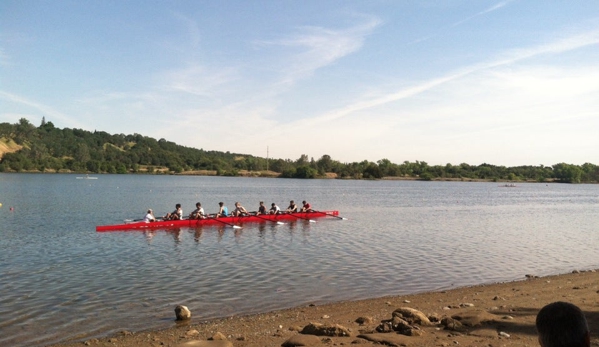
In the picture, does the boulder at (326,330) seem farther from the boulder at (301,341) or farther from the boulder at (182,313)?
the boulder at (182,313)

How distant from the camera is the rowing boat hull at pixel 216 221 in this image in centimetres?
2556

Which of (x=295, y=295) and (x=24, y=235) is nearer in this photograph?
(x=295, y=295)

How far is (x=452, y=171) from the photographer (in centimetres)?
19112

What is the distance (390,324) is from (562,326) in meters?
6.31

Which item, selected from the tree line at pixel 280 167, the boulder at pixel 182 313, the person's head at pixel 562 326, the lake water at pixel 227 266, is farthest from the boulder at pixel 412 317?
the tree line at pixel 280 167

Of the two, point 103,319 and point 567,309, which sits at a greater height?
point 567,309

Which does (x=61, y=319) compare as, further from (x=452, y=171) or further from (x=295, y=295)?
(x=452, y=171)

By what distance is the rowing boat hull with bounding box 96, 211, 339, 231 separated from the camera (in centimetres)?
2556

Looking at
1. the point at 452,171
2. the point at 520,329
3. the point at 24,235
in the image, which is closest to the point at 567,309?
the point at 520,329

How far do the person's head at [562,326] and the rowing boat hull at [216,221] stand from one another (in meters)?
25.4

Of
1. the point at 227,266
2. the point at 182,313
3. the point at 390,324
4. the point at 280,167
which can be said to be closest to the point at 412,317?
the point at 390,324

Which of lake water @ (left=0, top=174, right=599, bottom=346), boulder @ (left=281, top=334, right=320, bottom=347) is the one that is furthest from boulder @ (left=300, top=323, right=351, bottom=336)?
lake water @ (left=0, top=174, right=599, bottom=346)

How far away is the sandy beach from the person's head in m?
5.43

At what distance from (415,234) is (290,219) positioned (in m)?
9.48
